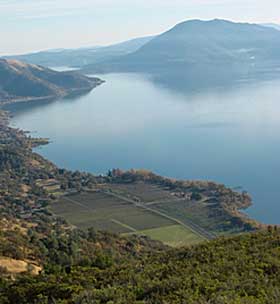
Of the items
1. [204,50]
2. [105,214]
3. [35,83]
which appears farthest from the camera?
[204,50]

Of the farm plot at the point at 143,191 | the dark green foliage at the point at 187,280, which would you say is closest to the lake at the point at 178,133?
the farm plot at the point at 143,191

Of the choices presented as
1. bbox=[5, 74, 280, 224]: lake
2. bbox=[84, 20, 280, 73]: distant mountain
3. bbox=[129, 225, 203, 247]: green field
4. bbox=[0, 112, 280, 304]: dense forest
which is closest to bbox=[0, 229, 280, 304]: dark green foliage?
bbox=[0, 112, 280, 304]: dense forest

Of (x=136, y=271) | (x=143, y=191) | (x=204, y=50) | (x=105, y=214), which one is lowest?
(x=143, y=191)

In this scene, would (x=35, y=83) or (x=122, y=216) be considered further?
(x=35, y=83)

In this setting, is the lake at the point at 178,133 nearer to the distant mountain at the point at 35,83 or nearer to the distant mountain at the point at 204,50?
the distant mountain at the point at 35,83

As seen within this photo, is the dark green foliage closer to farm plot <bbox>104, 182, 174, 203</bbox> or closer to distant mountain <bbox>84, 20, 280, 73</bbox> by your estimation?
farm plot <bbox>104, 182, 174, 203</bbox>

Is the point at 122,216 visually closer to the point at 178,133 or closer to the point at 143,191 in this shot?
the point at 143,191

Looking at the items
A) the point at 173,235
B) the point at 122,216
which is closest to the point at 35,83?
the point at 122,216
